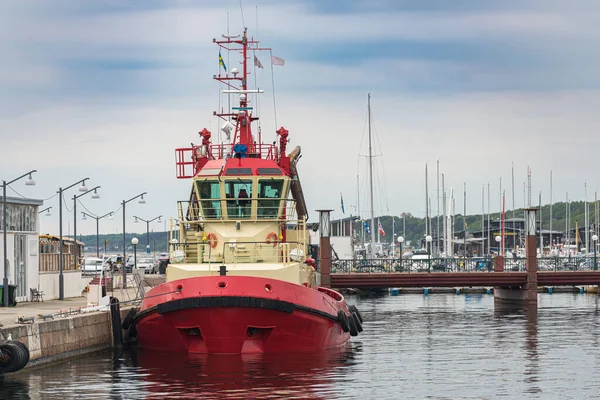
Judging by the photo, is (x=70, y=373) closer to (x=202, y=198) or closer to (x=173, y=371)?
(x=173, y=371)

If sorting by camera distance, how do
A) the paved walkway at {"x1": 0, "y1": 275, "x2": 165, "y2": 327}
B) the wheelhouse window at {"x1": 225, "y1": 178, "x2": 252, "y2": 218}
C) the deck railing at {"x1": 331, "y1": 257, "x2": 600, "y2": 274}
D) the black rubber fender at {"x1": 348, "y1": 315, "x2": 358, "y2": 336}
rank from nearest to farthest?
the paved walkway at {"x1": 0, "y1": 275, "x2": 165, "y2": 327}
the wheelhouse window at {"x1": 225, "y1": 178, "x2": 252, "y2": 218}
the black rubber fender at {"x1": 348, "y1": 315, "x2": 358, "y2": 336}
the deck railing at {"x1": 331, "y1": 257, "x2": 600, "y2": 274}

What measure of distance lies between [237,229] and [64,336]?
6.87 m

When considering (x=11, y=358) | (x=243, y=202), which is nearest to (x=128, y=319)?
(x=243, y=202)

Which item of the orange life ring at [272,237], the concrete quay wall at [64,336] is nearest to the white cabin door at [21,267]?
the concrete quay wall at [64,336]

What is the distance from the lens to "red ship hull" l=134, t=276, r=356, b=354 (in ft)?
110

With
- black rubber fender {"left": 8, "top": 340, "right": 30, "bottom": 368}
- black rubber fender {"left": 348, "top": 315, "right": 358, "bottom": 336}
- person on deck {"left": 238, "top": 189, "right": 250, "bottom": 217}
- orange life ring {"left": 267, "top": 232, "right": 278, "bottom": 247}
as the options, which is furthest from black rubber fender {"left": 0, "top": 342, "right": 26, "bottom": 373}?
black rubber fender {"left": 348, "top": 315, "right": 358, "bottom": 336}

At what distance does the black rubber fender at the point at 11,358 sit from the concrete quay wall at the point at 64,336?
720 millimetres

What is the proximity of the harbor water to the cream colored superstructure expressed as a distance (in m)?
3.38

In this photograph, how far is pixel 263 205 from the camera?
38906mm

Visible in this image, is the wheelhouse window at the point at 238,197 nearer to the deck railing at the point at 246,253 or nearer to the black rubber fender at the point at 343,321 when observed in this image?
the deck railing at the point at 246,253

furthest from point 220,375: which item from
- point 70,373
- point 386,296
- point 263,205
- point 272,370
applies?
point 386,296

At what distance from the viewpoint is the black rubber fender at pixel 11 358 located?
29.3 meters

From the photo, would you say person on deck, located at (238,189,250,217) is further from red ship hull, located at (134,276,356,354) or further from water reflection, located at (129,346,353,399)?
water reflection, located at (129,346,353,399)

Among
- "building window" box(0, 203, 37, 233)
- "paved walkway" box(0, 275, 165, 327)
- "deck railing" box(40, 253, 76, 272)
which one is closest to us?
"paved walkway" box(0, 275, 165, 327)
